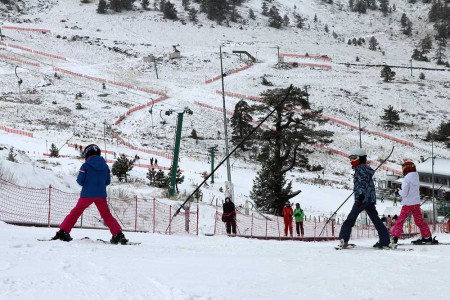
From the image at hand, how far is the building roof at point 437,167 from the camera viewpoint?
1863 inches

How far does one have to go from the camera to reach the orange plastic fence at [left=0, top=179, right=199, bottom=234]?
441 inches

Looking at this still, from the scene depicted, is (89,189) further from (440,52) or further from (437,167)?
(440,52)

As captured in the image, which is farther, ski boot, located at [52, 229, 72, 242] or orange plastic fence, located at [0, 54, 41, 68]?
orange plastic fence, located at [0, 54, 41, 68]

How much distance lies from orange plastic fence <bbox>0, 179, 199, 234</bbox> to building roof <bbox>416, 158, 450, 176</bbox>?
37.6 meters

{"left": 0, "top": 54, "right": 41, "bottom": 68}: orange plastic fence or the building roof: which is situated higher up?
{"left": 0, "top": 54, "right": 41, "bottom": 68}: orange plastic fence

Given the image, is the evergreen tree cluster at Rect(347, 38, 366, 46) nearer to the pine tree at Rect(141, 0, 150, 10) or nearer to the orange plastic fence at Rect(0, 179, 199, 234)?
the pine tree at Rect(141, 0, 150, 10)

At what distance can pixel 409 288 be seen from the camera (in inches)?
164

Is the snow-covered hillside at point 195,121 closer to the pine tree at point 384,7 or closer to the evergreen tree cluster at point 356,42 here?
the evergreen tree cluster at point 356,42

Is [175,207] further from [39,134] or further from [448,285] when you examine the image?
[39,134]

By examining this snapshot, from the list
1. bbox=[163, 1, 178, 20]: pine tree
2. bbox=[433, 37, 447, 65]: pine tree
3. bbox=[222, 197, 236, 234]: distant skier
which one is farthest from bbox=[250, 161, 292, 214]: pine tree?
bbox=[433, 37, 447, 65]: pine tree

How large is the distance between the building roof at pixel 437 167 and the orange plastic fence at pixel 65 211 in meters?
37.6

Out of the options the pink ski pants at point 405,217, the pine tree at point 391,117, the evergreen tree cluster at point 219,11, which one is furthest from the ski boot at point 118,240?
the evergreen tree cluster at point 219,11

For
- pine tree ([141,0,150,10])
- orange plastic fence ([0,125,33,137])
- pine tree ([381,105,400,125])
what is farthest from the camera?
pine tree ([141,0,150,10])

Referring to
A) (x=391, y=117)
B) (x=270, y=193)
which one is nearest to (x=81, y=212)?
(x=270, y=193)
